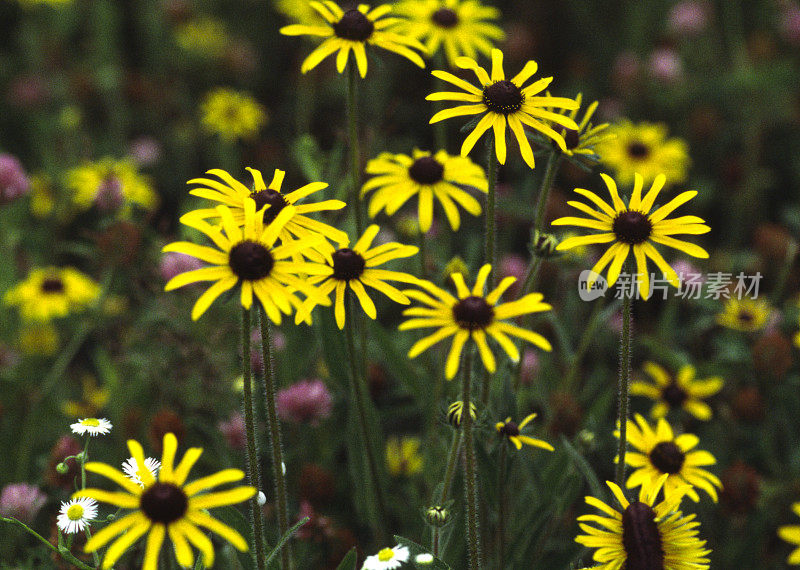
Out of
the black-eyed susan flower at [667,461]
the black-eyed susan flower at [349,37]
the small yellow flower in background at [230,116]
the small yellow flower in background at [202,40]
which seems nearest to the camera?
the black-eyed susan flower at [667,461]

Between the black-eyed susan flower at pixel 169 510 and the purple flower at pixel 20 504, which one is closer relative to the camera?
the black-eyed susan flower at pixel 169 510

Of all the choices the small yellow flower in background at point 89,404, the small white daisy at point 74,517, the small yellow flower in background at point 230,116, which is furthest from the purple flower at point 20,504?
the small yellow flower in background at point 230,116

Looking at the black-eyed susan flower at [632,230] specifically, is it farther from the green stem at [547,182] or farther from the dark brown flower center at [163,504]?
the dark brown flower center at [163,504]

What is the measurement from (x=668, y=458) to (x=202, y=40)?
373cm

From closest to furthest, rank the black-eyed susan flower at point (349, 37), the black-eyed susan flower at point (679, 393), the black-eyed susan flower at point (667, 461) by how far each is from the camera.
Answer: the black-eyed susan flower at point (667, 461), the black-eyed susan flower at point (349, 37), the black-eyed susan flower at point (679, 393)

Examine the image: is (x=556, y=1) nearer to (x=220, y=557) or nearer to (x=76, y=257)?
(x=76, y=257)

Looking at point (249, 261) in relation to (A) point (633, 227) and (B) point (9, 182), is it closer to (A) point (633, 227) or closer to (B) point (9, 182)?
(A) point (633, 227)

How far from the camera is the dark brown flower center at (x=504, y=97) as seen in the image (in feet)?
4.93

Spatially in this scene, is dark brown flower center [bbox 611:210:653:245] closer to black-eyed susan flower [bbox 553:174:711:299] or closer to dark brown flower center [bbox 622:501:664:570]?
black-eyed susan flower [bbox 553:174:711:299]

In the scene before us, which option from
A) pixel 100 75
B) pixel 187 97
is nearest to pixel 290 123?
pixel 187 97

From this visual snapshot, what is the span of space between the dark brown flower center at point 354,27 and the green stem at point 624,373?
32.2 inches

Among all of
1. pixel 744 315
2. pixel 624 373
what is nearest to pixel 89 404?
pixel 624 373

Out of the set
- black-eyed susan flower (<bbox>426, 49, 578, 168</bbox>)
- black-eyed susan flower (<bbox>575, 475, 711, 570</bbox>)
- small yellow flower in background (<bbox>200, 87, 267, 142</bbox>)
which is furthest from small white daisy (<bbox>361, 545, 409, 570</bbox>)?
small yellow flower in background (<bbox>200, 87, 267, 142</bbox>)

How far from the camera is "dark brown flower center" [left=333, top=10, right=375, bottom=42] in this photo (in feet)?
5.91
